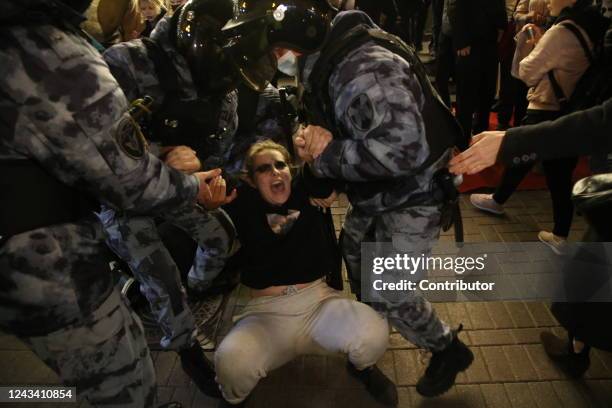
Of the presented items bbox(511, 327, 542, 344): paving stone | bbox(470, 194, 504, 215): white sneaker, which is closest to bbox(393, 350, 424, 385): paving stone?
bbox(511, 327, 542, 344): paving stone

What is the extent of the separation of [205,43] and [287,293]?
1369 millimetres

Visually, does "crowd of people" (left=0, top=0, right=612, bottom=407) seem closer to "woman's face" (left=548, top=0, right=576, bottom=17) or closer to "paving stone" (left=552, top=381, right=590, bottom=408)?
"woman's face" (left=548, top=0, right=576, bottom=17)

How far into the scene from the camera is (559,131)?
6.08 feet

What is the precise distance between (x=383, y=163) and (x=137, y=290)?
7.29ft

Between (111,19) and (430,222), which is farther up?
(111,19)

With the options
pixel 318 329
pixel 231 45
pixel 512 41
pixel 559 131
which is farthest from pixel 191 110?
pixel 512 41

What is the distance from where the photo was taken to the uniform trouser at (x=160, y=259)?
2207 mm

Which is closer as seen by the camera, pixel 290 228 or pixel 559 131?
pixel 559 131

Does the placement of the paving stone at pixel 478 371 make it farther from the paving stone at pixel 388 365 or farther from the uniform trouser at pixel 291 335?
the uniform trouser at pixel 291 335

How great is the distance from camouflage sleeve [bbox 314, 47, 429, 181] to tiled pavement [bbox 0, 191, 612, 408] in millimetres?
1264

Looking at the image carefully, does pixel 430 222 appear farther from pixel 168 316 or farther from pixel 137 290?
pixel 137 290

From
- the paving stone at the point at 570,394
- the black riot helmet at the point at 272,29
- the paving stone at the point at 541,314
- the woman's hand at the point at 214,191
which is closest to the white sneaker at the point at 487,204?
the paving stone at the point at 541,314

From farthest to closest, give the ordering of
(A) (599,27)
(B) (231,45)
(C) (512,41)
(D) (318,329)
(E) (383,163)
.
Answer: (C) (512,41)
(A) (599,27)
(D) (318,329)
(B) (231,45)
(E) (383,163)

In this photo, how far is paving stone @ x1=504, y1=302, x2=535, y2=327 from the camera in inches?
114
